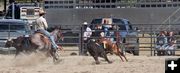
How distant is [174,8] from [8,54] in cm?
940

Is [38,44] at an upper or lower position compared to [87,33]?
upper

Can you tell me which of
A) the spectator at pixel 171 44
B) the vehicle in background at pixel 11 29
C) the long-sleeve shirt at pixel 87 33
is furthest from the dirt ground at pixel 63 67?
the spectator at pixel 171 44

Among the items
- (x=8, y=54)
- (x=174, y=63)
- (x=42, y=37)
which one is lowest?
(x=8, y=54)

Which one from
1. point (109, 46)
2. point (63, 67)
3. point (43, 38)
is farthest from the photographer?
point (109, 46)

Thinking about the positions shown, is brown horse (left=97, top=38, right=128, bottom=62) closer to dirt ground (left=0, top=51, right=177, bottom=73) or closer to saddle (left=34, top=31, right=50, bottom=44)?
dirt ground (left=0, top=51, right=177, bottom=73)

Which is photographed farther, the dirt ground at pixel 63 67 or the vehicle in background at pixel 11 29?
the vehicle in background at pixel 11 29

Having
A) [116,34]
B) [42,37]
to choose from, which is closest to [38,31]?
[42,37]

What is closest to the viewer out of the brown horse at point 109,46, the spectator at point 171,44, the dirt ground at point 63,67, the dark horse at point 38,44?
the dirt ground at point 63,67

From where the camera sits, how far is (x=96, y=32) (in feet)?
52.7

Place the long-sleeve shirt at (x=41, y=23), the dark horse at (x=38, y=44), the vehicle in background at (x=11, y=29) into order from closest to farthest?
the long-sleeve shirt at (x=41, y=23)
the dark horse at (x=38, y=44)
the vehicle in background at (x=11, y=29)

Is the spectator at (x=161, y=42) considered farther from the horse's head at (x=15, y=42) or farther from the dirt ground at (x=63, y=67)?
the horse's head at (x=15, y=42)

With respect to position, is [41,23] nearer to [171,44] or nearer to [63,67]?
[63,67]

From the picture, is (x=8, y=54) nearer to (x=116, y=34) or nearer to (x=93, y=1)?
(x=116, y=34)

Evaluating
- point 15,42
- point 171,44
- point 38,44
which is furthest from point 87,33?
point 38,44
